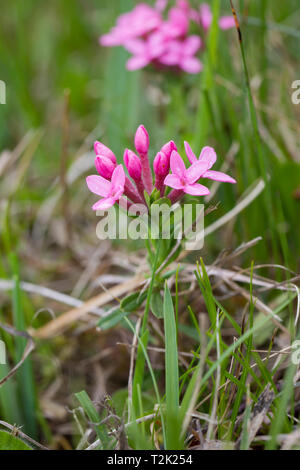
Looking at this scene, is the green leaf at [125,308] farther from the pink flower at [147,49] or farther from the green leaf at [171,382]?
the pink flower at [147,49]

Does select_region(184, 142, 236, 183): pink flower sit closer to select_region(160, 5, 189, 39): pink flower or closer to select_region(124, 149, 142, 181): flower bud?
select_region(124, 149, 142, 181): flower bud

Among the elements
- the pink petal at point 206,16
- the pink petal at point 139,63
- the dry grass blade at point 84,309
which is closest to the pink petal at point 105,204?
the dry grass blade at point 84,309

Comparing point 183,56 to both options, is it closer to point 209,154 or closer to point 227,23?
point 227,23

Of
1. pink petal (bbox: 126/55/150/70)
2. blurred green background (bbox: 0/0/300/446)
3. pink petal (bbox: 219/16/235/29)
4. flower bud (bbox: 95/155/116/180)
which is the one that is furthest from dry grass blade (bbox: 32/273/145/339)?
pink petal (bbox: 219/16/235/29)

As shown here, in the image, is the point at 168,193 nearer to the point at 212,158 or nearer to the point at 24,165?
the point at 212,158

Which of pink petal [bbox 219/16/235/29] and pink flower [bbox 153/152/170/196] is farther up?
pink petal [bbox 219/16/235/29]
